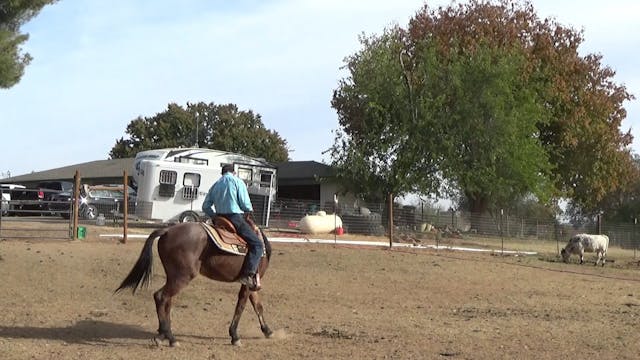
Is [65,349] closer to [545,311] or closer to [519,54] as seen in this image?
[545,311]

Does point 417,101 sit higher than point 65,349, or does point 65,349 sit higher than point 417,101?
point 417,101

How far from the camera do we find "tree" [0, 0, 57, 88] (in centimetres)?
1470

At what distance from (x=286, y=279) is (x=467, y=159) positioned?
64.5 ft

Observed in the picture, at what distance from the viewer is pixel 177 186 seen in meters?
23.1

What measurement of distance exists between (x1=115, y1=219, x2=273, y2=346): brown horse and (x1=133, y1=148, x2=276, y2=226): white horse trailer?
13.4 metres

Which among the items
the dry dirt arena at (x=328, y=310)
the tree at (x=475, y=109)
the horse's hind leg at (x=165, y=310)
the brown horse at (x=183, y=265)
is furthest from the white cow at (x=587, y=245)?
the horse's hind leg at (x=165, y=310)

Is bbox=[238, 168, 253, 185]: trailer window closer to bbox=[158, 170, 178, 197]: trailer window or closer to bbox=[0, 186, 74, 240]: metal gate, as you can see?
bbox=[158, 170, 178, 197]: trailer window

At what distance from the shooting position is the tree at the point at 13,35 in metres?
14.7

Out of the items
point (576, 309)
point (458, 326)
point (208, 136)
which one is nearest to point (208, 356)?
point (458, 326)

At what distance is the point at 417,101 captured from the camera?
31875mm

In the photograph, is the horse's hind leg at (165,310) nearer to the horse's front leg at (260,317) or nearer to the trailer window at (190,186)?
the horse's front leg at (260,317)

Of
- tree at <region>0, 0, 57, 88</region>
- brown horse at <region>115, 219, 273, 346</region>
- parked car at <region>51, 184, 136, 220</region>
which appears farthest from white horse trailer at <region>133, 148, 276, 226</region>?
brown horse at <region>115, 219, 273, 346</region>

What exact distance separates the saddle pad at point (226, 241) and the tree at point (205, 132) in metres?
53.7

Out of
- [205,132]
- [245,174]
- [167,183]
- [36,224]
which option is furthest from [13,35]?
[205,132]
